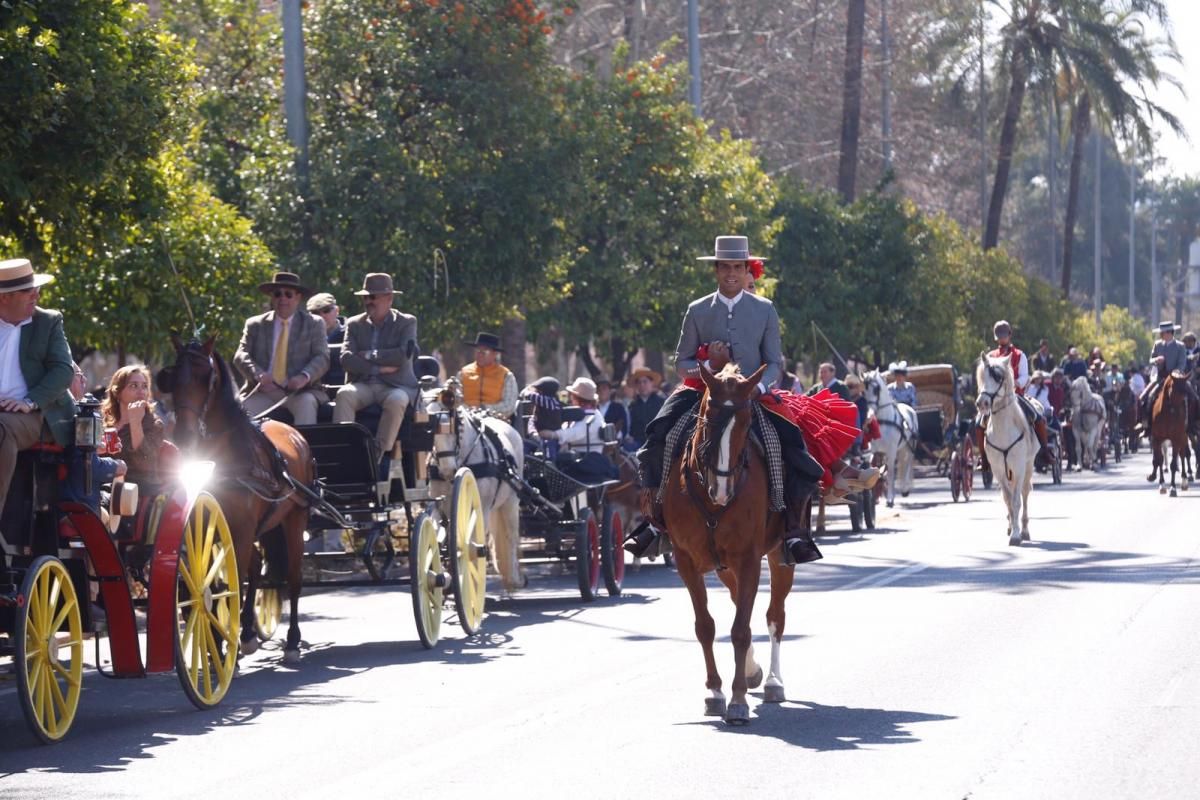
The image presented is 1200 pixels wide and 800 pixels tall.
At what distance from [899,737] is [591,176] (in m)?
20.9

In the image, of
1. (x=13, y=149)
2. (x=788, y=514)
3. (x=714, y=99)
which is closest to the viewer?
(x=788, y=514)

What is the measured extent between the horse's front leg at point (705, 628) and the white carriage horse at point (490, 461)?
450 centimetres

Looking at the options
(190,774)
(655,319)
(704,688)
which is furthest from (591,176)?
(190,774)

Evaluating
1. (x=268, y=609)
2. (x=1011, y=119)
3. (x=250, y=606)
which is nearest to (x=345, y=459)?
(x=268, y=609)

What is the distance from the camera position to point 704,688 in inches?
454

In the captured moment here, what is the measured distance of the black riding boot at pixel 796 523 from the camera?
1102cm

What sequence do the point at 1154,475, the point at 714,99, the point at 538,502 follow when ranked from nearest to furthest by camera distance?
the point at 538,502, the point at 1154,475, the point at 714,99

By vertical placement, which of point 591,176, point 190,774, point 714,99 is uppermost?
point 714,99

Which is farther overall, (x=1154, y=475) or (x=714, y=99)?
(x=714, y=99)

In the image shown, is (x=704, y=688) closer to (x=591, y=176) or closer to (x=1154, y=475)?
(x=591, y=176)

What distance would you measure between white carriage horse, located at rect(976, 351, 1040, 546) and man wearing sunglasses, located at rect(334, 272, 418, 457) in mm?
9987

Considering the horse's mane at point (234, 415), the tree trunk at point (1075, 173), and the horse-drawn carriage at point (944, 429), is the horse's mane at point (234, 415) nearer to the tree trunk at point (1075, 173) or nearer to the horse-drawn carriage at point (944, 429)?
the horse-drawn carriage at point (944, 429)

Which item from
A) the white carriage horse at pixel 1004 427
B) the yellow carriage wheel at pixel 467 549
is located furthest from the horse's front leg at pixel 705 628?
the white carriage horse at pixel 1004 427

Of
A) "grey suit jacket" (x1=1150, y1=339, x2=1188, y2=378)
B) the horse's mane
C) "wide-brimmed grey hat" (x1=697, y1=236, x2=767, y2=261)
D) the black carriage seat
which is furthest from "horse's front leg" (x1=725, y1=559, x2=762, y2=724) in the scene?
"grey suit jacket" (x1=1150, y1=339, x2=1188, y2=378)
